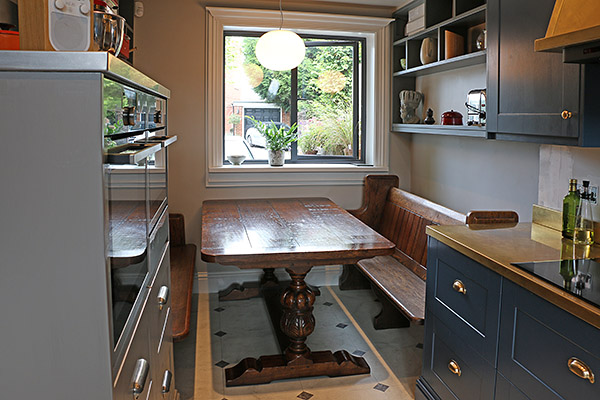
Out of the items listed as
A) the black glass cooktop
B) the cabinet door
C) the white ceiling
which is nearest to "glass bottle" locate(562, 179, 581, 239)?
the cabinet door

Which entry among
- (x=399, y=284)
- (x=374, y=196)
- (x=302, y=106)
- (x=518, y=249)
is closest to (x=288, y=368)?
(x=399, y=284)

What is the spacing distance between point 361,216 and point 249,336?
159cm

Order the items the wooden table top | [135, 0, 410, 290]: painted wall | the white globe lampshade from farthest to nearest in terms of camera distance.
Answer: [135, 0, 410, 290]: painted wall
the white globe lampshade
the wooden table top

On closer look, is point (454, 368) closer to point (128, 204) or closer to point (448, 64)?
point (128, 204)

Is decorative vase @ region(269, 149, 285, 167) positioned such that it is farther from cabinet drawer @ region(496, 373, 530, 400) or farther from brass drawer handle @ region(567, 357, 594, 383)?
brass drawer handle @ region(567, 357, 594, 383)

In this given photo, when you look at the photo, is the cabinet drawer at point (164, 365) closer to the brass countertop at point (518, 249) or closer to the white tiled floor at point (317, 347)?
the white tiled floor at point (317, 347)

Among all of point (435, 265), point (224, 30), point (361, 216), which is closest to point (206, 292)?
point (361, 216)

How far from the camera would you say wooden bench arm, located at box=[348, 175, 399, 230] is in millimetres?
4773

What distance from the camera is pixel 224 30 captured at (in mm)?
4613

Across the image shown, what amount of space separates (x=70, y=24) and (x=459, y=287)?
1.81 meters

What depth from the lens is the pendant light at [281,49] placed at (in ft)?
12.9

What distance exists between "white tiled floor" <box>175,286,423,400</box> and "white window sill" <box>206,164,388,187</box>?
95 centimetres

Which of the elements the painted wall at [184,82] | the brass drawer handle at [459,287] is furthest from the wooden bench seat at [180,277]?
the brass drawer handle at [459,287]

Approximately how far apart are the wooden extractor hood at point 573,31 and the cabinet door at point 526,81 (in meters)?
0.19
